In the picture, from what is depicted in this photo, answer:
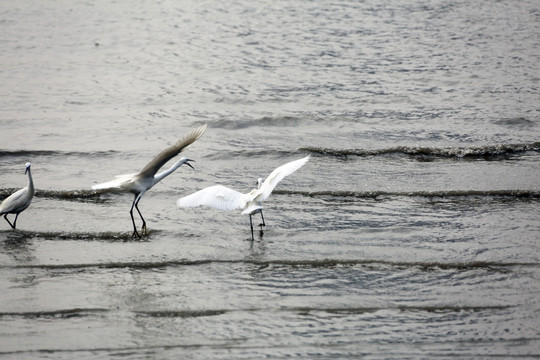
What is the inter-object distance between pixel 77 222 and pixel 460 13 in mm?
13965

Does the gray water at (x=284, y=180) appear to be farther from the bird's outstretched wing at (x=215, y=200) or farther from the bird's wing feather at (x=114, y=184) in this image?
the bird's wing feather at (x=114, y=184)

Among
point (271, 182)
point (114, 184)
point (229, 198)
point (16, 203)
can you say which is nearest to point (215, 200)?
point (229, 198)

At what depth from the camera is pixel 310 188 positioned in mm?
10523

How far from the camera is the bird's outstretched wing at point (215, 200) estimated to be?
8514mm

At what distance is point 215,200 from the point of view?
856cm

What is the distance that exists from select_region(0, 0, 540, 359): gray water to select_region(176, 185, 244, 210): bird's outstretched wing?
447 millimetres

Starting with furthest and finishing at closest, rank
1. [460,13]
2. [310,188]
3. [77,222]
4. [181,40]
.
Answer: [460,13]
[181,40]
[310,188]
[77,222]

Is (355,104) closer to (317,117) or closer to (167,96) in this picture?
(317,117)

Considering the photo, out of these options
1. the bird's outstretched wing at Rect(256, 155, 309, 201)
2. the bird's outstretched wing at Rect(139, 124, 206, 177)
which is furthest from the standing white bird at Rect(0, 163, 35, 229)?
the bird's outstretched wing at Rect(256, 155, 309, 201)

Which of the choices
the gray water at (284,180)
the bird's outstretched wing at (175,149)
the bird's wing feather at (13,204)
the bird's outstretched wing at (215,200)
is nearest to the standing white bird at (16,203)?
the bird's wing feather at (13,204)

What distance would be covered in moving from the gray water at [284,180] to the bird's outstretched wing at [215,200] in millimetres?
447

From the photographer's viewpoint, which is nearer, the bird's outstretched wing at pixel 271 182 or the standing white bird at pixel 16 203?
the bird's outstretched wing at pixel 271 182

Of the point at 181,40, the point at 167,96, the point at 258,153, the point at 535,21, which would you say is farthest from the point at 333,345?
the point at 535,21

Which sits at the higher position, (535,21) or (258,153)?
(535,21)
